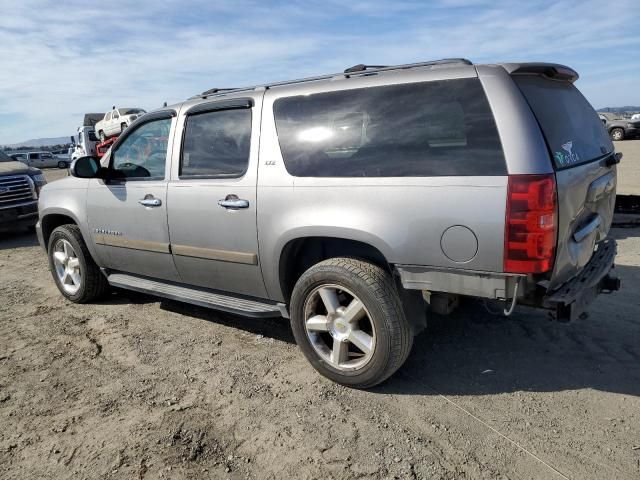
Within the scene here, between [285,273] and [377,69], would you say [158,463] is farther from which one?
[377,69]

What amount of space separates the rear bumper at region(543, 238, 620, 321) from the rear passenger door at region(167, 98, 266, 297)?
6.35ft

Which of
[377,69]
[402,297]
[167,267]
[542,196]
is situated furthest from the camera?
[167,267]

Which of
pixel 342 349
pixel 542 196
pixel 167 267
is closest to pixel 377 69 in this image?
pixel 542 196

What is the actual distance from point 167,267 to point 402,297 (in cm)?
213

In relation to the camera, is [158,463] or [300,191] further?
[300,191]

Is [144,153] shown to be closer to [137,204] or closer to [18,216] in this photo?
[137,204]

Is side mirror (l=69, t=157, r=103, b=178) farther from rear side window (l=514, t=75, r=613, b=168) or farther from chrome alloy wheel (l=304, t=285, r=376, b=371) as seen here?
rear side window (l=514, t=75, r=613, b=168)

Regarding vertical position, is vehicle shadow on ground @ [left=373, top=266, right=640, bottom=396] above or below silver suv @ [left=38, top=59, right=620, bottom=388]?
below

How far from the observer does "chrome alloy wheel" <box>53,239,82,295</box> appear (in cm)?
512

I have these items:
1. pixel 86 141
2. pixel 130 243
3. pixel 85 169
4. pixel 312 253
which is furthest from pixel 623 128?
pixel 85 169

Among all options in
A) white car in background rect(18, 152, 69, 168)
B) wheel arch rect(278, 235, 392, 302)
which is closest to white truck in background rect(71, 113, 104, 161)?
wheel arch rect(278, 235, 392, 302)

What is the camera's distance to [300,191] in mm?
3281

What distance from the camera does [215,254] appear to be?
3801mm

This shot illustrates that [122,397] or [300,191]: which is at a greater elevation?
[300,191]
